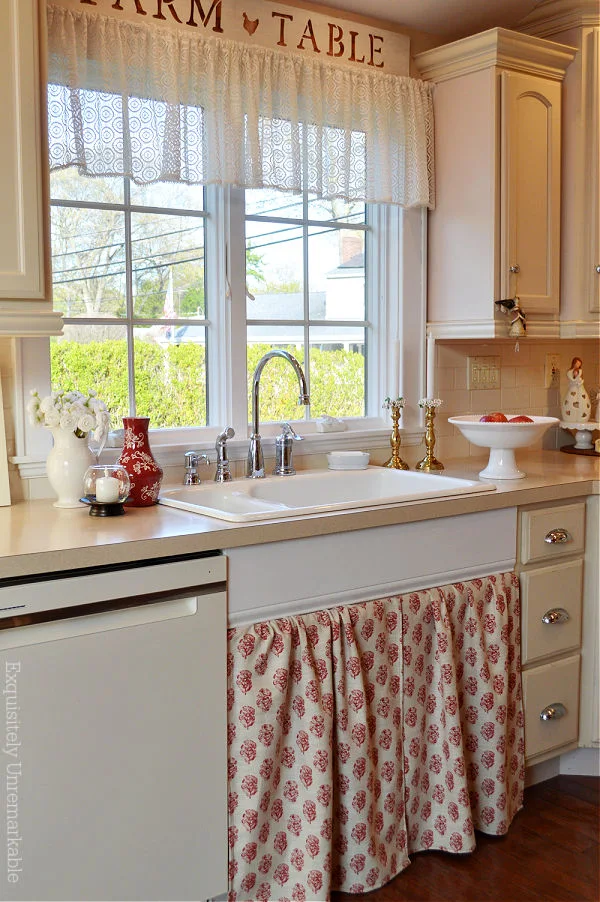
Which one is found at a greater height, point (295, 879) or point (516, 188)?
point (516, 188)

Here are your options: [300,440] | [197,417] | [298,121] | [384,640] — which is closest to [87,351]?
[197,417]

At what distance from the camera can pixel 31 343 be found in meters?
2.40

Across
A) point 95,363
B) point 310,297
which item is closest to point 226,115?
point 310,297

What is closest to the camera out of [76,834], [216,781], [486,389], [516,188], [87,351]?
[76,834]

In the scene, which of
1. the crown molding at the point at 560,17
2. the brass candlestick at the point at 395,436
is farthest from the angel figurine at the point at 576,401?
the crown molding at the point at 560,17

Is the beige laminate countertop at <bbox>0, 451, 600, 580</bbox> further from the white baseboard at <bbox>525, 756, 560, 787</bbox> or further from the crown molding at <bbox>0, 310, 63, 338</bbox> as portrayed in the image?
the white baseboard at <bbox>525, 756, 560, 787</bbox>

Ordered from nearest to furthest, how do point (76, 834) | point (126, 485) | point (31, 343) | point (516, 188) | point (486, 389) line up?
point (76, 834), point (126, 485), point (31, 343), point (516, 188), point (486, 389)

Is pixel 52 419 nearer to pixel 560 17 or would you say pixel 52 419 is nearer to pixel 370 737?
pixel 370 737

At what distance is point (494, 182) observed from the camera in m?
3.02

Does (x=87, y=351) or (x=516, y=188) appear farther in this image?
(x=516, y=188)

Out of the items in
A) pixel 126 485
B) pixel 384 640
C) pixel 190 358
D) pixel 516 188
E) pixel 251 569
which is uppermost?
pixel 516 188

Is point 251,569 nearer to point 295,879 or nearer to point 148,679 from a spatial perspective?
point 148,679

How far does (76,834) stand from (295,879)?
58 centimetres

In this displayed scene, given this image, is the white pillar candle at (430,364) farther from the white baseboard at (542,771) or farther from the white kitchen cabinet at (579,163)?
the white baseboard at (542,771)
